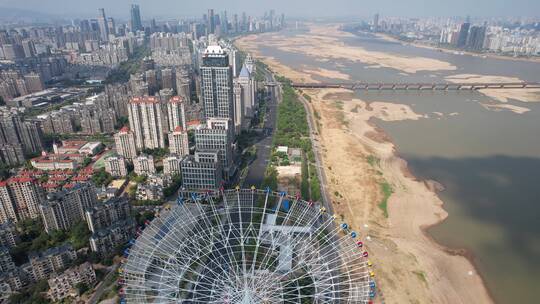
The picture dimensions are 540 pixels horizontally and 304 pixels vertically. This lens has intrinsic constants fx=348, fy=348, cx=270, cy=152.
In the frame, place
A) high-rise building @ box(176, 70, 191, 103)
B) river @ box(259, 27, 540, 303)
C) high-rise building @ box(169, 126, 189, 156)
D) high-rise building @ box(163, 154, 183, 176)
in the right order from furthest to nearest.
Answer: high-rise building @ box(176, 70, 191, 103), high-rise building @ box(169, 126, 189, 156), high-rise building @ box(163, 154, 183, 176), river @ box(259, 27, 540, 303)

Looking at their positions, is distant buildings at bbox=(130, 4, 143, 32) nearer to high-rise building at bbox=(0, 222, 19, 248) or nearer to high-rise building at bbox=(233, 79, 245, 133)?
high-rise building at bbox=(233, 79, 245, 133)

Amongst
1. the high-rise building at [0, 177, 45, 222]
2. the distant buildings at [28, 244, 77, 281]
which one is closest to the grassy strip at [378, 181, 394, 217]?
the distant buildings at [28, 244, 77, 281]

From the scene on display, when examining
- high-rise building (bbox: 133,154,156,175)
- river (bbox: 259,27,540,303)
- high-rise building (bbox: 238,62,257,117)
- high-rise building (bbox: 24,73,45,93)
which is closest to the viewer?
river (bbox: 259,27,540,303)

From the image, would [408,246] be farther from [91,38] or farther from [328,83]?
[91,38]

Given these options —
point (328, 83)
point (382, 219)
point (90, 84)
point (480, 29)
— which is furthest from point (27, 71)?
point (480, 29)

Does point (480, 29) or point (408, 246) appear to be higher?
point (480, 29)

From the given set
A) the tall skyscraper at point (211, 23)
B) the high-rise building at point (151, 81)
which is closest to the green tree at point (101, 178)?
the high-rise building at point (151, 81)
